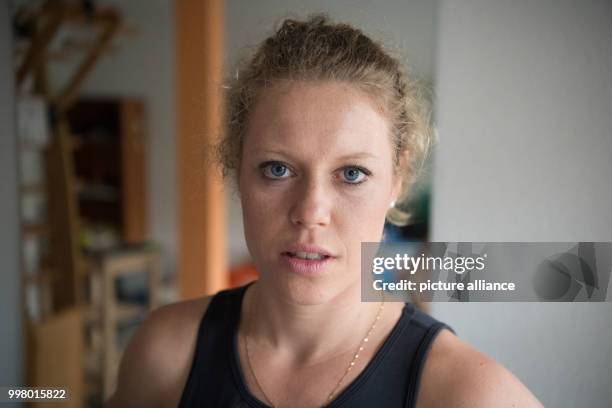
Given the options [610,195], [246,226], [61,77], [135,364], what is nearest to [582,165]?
[610,195]

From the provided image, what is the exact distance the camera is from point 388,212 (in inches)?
20.7

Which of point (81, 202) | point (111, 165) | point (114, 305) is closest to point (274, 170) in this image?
point (114, 305)

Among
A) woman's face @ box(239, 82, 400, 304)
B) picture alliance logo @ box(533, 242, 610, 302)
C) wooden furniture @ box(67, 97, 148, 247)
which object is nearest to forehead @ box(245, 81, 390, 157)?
woman's face @ box(239, 82, 400, 304)

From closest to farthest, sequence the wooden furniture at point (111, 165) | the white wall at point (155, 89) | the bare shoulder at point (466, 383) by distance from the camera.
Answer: the bare shoulder at point (466, 383)
the white wall at point (155, 89)
the wooden furniture at point (111, 165)

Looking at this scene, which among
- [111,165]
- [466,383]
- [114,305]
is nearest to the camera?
[466,383]

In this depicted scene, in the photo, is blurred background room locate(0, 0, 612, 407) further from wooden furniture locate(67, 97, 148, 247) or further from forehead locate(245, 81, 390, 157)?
wooden furniture locate(67, 97, 148, 247)

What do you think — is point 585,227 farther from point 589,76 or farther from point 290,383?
point 290,383

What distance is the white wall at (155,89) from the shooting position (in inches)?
79.2

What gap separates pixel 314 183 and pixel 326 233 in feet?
0.16

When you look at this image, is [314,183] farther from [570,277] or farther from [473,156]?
[570,277]

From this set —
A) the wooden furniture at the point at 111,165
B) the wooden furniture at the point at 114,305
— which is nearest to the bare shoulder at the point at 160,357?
the wooden furniture at the point at 114,305

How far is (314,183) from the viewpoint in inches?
17.5

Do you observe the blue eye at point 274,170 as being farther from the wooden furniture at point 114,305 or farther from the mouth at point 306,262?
the wooden furniture at point 114,305

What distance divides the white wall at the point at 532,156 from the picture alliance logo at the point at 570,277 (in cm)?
1
